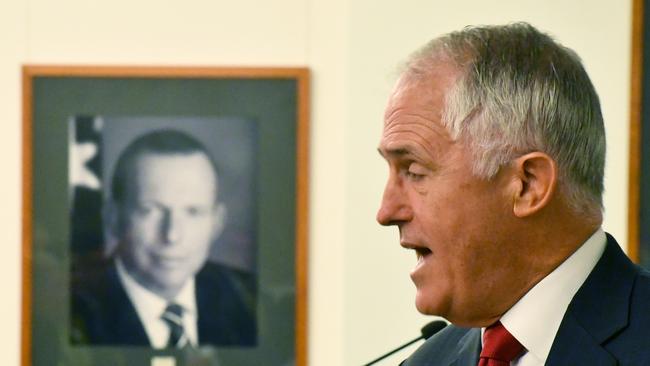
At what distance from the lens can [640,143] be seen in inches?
137

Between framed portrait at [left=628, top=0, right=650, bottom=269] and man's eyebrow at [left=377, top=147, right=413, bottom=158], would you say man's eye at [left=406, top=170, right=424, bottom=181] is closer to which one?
man's eyebrow at [left=377, top=147, right=413, bottom=158]

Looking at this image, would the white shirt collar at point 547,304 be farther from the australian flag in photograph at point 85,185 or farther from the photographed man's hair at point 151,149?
the australian flag in photograph at point 85,185

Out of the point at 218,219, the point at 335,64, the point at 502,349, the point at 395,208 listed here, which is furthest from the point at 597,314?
the point at 218,219

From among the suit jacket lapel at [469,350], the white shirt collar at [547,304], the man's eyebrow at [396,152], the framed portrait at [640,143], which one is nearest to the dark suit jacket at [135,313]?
the framed portrait at [640,143]

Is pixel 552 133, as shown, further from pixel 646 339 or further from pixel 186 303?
pixel 186 303

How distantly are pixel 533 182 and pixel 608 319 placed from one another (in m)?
0.28

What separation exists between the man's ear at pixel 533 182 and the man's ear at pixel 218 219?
6.74 ft

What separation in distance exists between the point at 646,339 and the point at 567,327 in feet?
0.47

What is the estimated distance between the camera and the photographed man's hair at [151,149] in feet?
13.1

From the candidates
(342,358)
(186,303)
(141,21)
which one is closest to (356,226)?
(342,358)

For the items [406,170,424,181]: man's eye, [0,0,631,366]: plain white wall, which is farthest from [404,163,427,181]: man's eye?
[0,0,631,366]: plain white wall

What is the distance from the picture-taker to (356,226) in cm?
369

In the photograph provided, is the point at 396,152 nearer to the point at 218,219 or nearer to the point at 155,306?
the point at 218,219

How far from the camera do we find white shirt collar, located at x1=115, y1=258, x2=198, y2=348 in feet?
13.1
